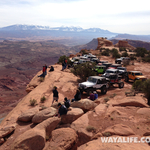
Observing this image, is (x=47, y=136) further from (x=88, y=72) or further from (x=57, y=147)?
(x=88, y=72)

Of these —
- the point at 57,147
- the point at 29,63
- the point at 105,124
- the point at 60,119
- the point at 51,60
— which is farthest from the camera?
the point at 51,60

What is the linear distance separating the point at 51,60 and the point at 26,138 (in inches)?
4868

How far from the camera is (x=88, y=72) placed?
1783cm

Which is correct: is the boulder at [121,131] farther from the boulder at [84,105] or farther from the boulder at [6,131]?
the boulder at [6,131]

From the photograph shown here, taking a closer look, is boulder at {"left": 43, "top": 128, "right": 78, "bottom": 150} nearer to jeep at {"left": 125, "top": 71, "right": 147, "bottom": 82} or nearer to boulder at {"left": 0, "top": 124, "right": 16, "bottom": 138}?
boulder at {"left": 0, "top": 124, "right": 16, "bottom": 138}

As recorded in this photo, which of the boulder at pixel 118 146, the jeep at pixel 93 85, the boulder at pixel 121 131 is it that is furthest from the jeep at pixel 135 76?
the boulder at pixel 118 146

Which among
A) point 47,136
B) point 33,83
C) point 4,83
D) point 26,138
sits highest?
point 26,138

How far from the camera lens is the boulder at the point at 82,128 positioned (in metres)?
5.88

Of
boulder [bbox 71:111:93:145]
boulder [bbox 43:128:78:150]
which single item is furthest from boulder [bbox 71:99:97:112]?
boulder [bbox 43:128:78:150]

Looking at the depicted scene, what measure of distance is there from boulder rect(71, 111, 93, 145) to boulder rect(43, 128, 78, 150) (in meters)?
0.31

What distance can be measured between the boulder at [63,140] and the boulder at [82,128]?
1.01ft

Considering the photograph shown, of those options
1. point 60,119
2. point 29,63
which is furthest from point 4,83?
point 60,119

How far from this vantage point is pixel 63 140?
5477 millimetres

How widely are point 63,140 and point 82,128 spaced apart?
122 cm
